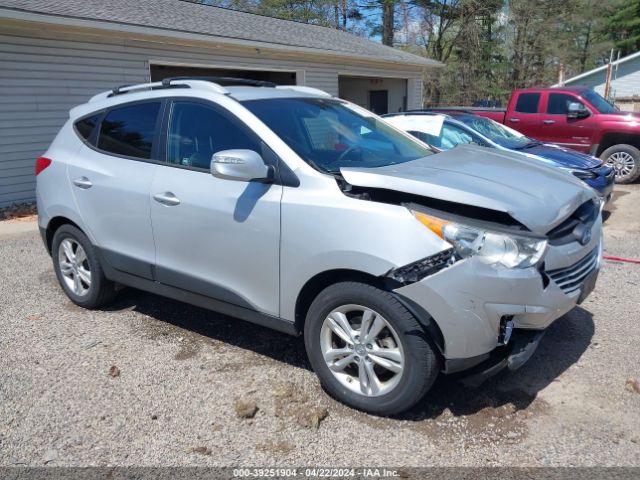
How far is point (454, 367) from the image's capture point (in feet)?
9.07

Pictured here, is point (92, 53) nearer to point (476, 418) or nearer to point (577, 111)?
point (577, 111)

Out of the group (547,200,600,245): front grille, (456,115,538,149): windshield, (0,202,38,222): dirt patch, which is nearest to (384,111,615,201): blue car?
(456,115,538,149): windshield

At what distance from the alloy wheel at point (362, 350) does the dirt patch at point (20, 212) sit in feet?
23.8

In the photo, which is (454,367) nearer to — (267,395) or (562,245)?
(562,245)

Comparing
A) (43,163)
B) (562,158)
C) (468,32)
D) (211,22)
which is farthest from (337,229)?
(468,32)

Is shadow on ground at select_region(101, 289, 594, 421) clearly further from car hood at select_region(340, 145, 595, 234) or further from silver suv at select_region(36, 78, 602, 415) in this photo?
car hood at select_region(340, 145, 595, 234)

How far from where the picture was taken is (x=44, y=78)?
9.41 meters

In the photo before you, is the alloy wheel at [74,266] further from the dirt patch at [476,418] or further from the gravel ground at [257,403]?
the dirt patch at [476,418]

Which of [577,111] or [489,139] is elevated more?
[577,111]

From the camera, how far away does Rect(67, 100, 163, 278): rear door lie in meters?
3.87

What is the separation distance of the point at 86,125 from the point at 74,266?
3.91ft

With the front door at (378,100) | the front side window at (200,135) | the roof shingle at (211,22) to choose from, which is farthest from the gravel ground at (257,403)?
the front door at (378,100)

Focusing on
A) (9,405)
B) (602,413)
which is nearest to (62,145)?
(9,405)

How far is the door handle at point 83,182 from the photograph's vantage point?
13.8 feet
